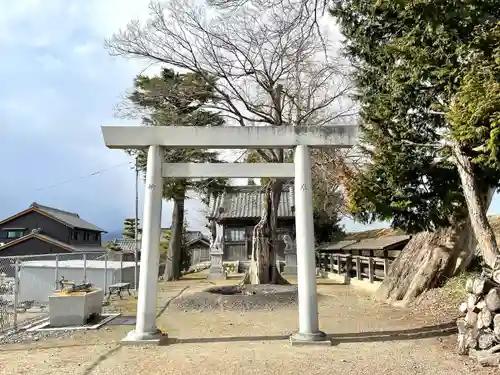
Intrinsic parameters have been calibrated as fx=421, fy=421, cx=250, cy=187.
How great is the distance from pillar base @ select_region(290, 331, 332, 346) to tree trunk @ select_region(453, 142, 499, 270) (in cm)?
369

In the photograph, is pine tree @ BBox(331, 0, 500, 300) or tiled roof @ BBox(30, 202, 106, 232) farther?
tiled roof @ BBox(30, 202, 106, 232)

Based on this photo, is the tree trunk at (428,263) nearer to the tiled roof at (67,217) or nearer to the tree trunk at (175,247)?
the tree trunk at (175,247)

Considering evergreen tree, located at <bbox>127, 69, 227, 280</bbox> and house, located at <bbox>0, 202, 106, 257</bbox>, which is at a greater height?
evergreen tree, located at <bbox>127, 69, 227, 280</bbox>

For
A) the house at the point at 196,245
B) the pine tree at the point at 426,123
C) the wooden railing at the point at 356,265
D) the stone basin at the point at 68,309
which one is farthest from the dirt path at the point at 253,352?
the house at the point at 196,245

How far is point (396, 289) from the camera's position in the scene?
1238 cm

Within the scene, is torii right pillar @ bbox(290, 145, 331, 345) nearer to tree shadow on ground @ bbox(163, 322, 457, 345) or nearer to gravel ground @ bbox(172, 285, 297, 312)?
tree shadow on ground @ bbox(163, 322, 457, 345)

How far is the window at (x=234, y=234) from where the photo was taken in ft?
98.7

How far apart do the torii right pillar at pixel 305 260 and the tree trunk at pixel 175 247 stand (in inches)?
658

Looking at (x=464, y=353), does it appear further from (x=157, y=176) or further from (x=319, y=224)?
(x=319, y=224)

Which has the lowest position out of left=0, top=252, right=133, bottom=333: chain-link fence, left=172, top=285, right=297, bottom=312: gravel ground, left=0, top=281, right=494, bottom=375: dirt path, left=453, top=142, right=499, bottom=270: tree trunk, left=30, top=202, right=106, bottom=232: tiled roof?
left=0, top=281, right=494, bottom=375: dirt path

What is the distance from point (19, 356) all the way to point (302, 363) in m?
4.46

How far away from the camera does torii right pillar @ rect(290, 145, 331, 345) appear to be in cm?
743

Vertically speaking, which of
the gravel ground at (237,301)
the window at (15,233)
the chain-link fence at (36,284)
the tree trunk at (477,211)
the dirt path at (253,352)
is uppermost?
the window at (15,233)

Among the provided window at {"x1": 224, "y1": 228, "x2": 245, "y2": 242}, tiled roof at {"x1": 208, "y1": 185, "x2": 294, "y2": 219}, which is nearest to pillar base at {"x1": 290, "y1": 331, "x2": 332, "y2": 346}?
tiled roof at {"x1": 208, "y1": 185, "x2": 294, "y2": 219}
